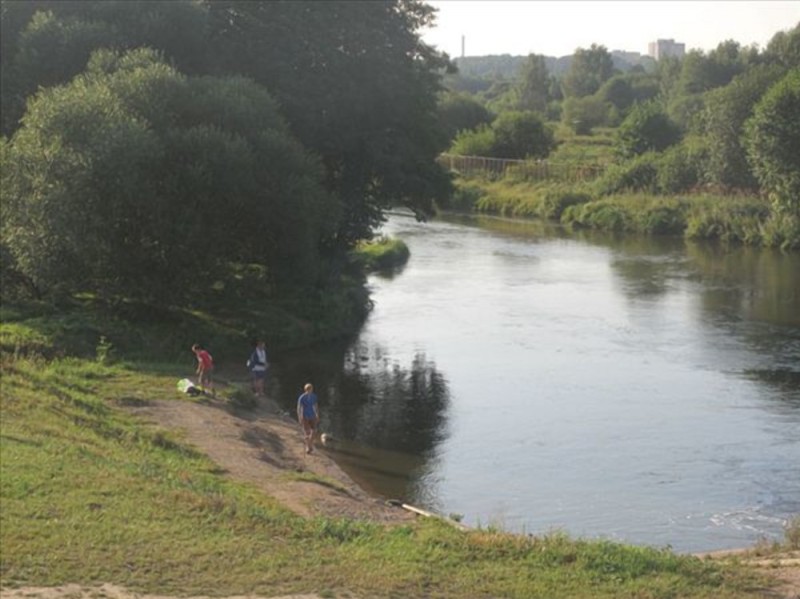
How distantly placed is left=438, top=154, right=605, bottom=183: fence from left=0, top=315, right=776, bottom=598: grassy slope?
261ft

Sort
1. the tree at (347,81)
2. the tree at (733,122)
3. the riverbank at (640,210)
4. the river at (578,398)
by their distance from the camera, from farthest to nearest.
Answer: the tree at (733,122), the riverbank at (640,210), the tree at (347,81), the river at (578,398)

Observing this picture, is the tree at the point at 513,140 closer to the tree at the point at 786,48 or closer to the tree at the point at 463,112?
the tree at the point at 463,112

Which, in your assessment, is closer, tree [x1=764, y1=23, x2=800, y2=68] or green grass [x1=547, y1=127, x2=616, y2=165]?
tree [x1=764, y1=23, x2=800, y2=68]

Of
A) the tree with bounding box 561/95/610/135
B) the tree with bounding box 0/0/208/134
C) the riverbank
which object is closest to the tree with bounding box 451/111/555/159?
the riverbank

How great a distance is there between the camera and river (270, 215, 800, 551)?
85.9 feet

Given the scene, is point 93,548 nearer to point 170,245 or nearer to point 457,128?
point 170,245

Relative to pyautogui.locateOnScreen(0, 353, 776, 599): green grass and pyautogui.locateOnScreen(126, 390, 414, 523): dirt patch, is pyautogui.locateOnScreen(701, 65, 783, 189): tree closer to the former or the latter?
pyautogui.locateOnScreen(126, 390, 414, 523): dirt patch

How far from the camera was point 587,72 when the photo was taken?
185 m

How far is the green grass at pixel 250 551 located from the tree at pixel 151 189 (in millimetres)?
15318

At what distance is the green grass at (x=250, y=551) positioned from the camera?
1620 centimetres

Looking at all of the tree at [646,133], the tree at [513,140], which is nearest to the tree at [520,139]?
the tree at [513,140]

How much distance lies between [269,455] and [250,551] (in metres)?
10.5

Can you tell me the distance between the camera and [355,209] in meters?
48.1

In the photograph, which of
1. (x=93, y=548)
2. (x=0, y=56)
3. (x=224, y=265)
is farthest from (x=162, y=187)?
(x=93, y=548)
